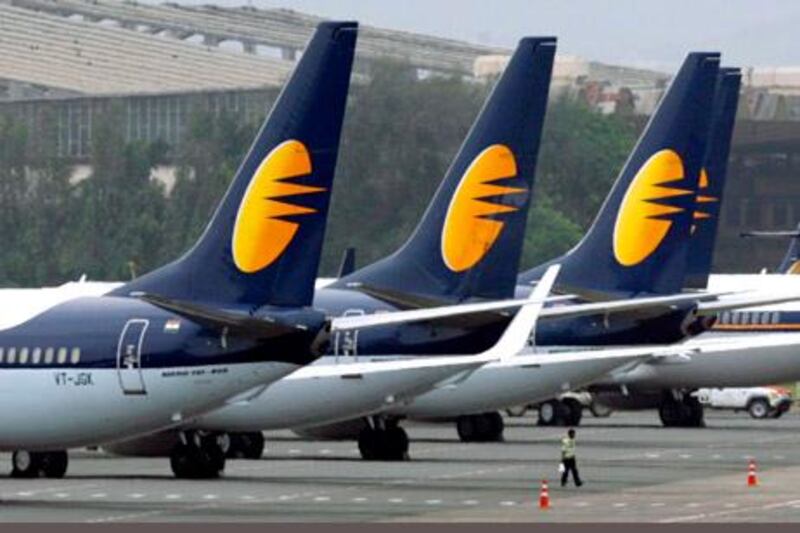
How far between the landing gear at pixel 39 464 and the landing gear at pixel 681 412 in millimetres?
30861

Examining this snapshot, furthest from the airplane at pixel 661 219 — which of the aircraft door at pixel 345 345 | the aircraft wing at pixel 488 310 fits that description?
the aircraft door at pixel 345 345

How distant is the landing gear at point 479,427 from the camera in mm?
70812

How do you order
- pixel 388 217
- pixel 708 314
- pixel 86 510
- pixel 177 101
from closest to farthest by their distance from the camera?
pixel 86 510 < pixel 708 314 < pixel 388 217 < pixel 177 101

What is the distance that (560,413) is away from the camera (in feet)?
264

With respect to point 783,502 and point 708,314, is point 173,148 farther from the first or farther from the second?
point 783,502

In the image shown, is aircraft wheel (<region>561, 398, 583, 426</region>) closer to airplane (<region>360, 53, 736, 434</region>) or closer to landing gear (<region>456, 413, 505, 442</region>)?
landing gear (<region>456, 413, 505, 442</region>)

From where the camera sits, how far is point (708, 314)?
6894 centimetres

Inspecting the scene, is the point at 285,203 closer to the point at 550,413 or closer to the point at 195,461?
the point at 195,461

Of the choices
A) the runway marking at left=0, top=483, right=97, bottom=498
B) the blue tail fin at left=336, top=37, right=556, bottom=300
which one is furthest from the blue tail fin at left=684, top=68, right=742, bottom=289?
the runway marking at left=0, top=483, right=97, bottom=498

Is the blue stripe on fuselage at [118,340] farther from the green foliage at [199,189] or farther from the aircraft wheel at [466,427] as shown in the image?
the green foliage at [199,189]

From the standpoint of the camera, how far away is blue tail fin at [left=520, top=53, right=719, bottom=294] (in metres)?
67.3

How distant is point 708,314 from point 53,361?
2525 cm

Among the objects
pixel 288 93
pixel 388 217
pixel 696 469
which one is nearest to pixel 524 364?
pixel 696 469

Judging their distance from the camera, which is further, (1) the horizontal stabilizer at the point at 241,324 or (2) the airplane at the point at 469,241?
Answer: (2) the airplane at the point at 469,241
